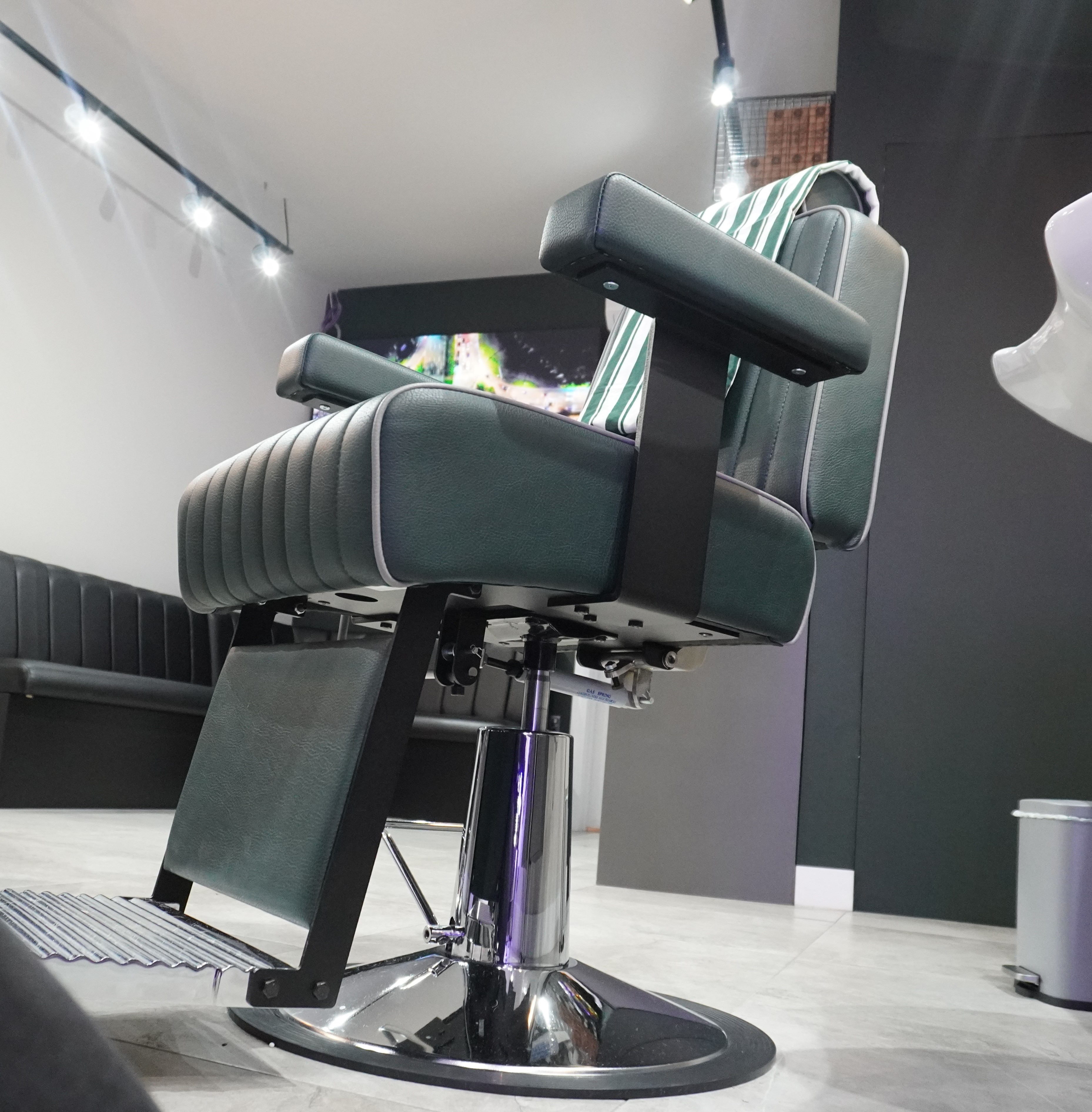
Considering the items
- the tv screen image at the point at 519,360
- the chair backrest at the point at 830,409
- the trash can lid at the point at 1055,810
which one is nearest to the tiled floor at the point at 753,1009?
the trash can lid at the point at 1055,810

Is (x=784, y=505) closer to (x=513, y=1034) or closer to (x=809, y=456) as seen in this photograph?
(x=809, y=456)

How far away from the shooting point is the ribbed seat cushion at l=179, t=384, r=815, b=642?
842 mm

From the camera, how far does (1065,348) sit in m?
0.88

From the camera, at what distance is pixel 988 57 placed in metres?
3.03

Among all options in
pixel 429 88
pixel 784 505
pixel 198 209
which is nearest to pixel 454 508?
pixel 784 505

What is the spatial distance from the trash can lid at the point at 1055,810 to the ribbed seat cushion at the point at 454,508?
0.94m

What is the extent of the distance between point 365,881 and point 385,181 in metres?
5.08

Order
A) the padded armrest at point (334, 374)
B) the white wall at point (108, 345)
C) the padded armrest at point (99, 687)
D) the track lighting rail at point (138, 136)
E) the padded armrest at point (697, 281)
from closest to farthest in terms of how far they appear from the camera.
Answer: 1. the padded armrest at point (697, 281)
2. the padded armrest at point (334, 374)
3. the padded armrest at point (99, 687)
4. the track lighting rail at point (138, 136)
5. the white wall at point (108, 345)

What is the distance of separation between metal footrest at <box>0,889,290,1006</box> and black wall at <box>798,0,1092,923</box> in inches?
82.7

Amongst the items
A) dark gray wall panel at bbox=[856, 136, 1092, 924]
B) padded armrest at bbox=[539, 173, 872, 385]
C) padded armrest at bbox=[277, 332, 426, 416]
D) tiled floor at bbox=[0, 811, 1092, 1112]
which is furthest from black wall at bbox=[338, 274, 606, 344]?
padded armrest at bbox=[539, 173, 872, 385]

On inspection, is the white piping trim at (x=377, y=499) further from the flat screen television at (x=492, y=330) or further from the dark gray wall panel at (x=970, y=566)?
the flat screen television at (x=492, y=330)

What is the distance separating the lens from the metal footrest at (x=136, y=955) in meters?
0.77

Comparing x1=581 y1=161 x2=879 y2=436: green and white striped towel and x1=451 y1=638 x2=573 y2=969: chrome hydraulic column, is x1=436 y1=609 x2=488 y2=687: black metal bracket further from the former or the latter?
x1=581 y1=161 x2=879 y2=436: green and white striped towel

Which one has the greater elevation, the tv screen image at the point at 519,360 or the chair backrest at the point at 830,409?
the tv screen image at the point at 519,360
